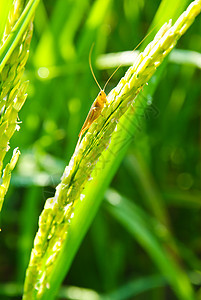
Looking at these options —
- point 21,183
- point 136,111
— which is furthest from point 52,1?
point 136,111

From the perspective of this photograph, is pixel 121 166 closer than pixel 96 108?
No

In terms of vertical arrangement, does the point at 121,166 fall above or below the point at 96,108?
above

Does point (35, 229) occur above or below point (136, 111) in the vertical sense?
above

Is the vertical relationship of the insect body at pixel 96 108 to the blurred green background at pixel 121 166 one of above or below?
below

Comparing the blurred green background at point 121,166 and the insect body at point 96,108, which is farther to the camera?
the blurred green background at point 121,166

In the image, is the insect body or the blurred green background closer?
the insect body

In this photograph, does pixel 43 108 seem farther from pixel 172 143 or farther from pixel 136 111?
pixel 136 111

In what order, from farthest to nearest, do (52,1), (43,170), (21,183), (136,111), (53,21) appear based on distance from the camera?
(52,1), (53,21), (43,170), (21,183), (136,111)

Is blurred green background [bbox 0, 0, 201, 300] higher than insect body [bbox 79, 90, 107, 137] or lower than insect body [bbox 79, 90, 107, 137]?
higher
